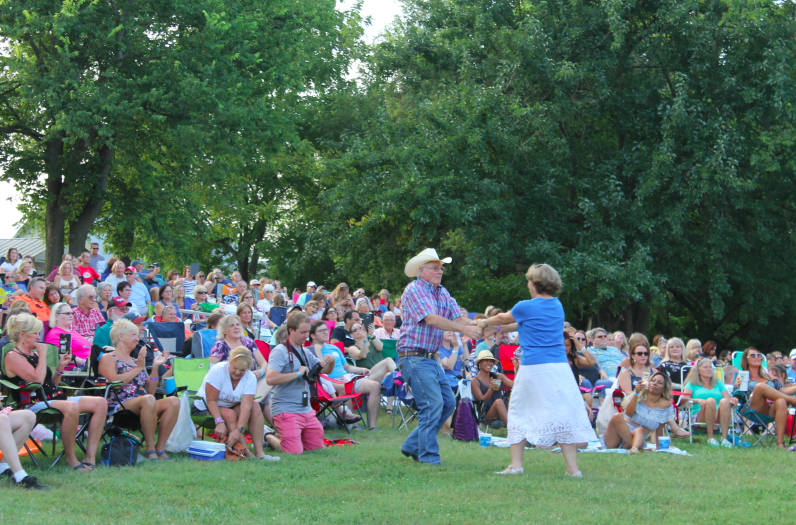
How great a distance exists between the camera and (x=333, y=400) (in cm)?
871

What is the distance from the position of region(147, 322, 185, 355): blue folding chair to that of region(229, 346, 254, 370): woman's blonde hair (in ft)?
7.73

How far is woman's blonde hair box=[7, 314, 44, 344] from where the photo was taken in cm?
623

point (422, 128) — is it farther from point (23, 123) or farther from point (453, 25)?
point (23, 123)

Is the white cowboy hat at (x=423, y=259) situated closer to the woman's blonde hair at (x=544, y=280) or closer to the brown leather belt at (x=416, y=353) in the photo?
the brown leather belt at (x=416, y=353)

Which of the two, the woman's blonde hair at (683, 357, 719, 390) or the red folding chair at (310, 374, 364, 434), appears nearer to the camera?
the red folding chair at (310, 374, 364, 434)

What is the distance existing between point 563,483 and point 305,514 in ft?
6.66

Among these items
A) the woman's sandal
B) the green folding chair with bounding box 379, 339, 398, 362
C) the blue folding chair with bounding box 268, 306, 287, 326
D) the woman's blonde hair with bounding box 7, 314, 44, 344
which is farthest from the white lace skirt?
the blue folding chair with bounding box 268, 306, 287, 326

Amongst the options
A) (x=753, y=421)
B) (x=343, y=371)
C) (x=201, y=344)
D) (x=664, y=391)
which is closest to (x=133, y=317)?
(x=201, y=344)

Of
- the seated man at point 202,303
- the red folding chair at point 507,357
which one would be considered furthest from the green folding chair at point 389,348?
the seated man at point 202,303

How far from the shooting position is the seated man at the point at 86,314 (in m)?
9.40

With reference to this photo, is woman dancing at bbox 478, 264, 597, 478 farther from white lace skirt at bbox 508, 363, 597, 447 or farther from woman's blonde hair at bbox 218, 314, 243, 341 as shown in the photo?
woman's blonde hair at bbox 218, 314, 243, 341

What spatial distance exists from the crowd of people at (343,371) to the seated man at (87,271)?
1228 millimetres

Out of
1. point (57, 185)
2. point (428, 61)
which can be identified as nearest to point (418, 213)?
point (428, 61)

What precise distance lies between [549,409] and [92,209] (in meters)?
17.7
